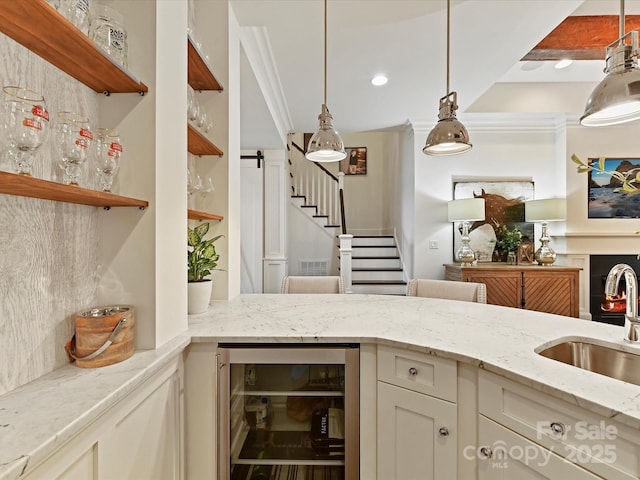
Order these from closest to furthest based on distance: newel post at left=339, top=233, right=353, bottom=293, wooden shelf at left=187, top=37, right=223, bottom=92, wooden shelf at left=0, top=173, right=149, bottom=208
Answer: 1. wooden shelf at left=0, top=173, right=149, bottom=208
2. wooden shelf at left=187, top=37, right=223, bottom=92
3. newel post at left=339, top=233, right=353, bottom=293

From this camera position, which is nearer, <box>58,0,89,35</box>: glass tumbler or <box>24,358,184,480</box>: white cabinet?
<box>24,358,184,480</box>: white cabinet

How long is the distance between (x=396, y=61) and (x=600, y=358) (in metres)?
2.78

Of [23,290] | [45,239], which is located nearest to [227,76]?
[45,239]

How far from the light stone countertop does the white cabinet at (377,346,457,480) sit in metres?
0.07

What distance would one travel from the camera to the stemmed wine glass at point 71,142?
0.92 meters

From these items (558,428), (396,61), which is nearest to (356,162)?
(396,61)

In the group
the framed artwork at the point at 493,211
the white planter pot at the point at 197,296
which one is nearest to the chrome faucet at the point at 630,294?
the white planter pot at the point at 197,296

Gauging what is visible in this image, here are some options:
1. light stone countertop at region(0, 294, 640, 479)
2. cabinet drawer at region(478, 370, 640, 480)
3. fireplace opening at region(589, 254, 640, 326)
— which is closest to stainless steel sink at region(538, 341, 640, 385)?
light stone countertop at region(0, 294, 640, 479)

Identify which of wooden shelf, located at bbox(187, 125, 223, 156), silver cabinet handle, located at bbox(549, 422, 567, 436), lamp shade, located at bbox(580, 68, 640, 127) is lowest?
silver cabinet handle, located at bbox(549, 422, 567, 436)

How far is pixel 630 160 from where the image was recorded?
4121mm

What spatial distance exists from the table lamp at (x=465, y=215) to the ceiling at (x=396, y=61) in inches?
48.0

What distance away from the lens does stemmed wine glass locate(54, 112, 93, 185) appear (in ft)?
3.03

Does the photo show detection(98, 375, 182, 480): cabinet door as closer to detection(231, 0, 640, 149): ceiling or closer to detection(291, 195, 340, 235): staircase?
detection(231, 0, 640, 149): ceiling

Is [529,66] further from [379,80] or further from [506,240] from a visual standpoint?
[506,240]
